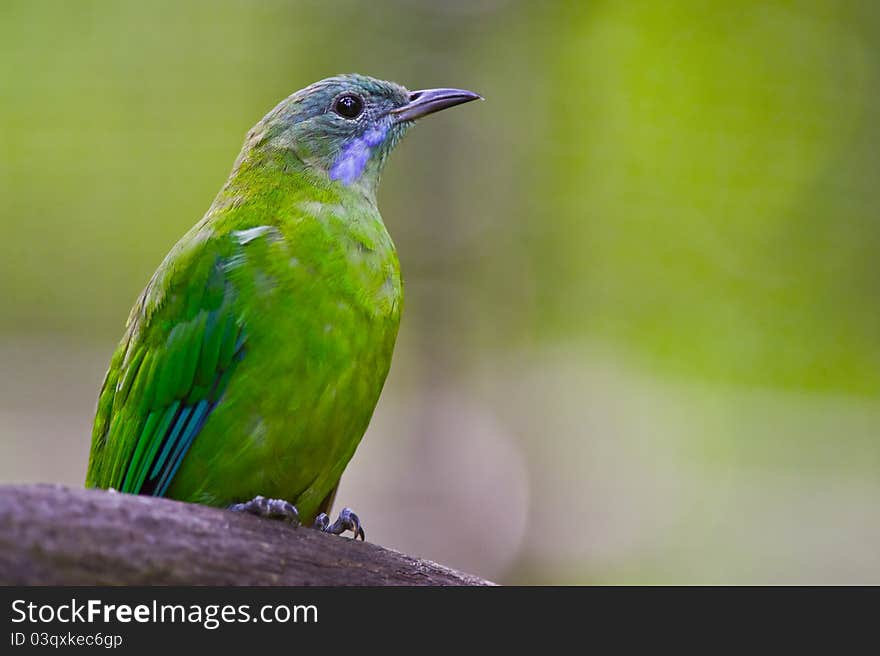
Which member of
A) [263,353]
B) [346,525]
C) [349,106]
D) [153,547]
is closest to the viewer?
[153,547]

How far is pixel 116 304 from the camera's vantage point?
34.4ft

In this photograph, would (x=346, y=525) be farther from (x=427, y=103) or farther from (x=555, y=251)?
(x=555, y=251)

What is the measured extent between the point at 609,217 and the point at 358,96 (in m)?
5.93

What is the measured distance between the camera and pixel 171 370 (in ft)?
12.8

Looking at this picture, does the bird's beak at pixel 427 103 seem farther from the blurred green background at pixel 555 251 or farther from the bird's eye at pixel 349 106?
the blurred green background at pixel 555 251

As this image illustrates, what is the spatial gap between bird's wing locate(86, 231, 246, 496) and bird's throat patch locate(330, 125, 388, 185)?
2.05ft

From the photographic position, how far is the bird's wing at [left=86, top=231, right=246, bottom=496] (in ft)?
12.3

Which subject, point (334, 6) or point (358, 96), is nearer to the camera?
point (358, 96)

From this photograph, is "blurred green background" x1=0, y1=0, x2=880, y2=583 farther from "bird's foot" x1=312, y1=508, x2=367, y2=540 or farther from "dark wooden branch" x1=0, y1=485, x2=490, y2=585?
"dark wooden branch" x1=0, y1=485, x2=490, y2=585

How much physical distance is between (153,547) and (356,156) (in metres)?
2.12

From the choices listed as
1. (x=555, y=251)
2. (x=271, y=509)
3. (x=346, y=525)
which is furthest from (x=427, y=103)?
(x=555, y=251)

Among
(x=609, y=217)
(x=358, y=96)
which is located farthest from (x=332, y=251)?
(x=609, y=217)

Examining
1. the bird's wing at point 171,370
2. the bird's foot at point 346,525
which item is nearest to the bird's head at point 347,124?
the bird's wing at point 171,370

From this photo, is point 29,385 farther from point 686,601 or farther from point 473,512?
point 686,601
